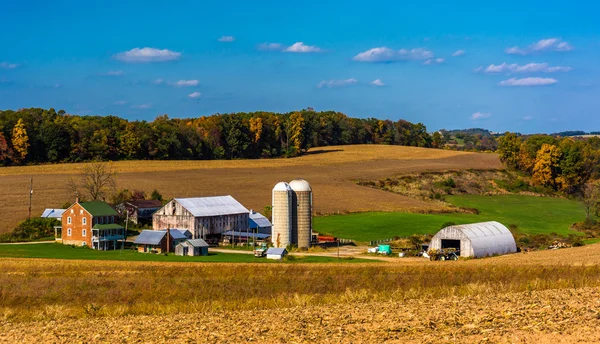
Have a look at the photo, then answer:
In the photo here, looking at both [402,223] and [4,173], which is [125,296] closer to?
[402,223]

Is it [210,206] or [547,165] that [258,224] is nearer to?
[210,206]

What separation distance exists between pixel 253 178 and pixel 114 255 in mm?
50896

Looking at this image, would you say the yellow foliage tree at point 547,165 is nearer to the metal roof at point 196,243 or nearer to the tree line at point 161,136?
the tree line at point 161,136

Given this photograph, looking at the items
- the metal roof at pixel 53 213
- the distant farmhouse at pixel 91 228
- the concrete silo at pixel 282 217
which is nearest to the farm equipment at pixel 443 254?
the concrete silo at pixel 282 217

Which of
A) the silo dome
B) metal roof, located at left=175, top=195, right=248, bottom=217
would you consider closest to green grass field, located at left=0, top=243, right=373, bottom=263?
metal roof, located at left=175, top=195, right=248, bottom=217

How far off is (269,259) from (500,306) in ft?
115

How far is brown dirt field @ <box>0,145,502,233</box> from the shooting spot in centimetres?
8406

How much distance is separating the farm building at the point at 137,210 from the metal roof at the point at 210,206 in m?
9.01

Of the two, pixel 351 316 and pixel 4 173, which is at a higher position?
pixel 4 173

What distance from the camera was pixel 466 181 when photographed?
109438 mm

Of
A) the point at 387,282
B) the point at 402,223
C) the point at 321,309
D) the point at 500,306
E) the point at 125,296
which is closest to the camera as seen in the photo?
the point at 500,306

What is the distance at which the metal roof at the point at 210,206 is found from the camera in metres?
67.6

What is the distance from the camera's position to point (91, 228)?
208ft

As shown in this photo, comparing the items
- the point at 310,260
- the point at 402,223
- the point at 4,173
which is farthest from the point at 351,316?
the point at 4,173
